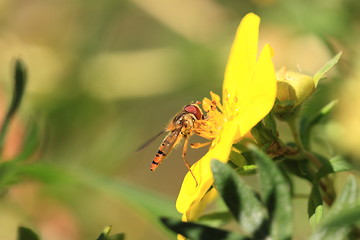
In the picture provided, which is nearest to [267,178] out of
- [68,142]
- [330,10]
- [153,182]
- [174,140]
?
[174,140]

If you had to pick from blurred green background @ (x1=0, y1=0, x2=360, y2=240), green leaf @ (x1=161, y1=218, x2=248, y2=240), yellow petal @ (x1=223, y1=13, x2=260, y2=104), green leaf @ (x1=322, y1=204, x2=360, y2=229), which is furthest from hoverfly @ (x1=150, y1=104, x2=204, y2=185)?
blurred green background @ (x1=0, y1=0, x2=360, y2=240)

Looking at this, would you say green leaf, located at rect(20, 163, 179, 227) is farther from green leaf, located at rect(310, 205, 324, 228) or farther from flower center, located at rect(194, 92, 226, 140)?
green leaf, located at rect(310, 205, 324, 228)

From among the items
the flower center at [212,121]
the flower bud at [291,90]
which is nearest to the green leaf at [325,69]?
the flower bud at [291,90]

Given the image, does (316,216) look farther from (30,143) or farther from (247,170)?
(30,143)

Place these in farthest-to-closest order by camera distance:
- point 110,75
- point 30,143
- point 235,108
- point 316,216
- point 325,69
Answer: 1. point 110,75
2. point 30,143
3. point 235,108
4. point 325,69
5. point 316,216

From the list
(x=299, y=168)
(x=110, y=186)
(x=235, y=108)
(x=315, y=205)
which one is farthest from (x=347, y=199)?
(x=110, y=186)

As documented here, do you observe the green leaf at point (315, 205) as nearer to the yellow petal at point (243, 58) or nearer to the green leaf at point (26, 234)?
the yellow petal at point (243, 58)
